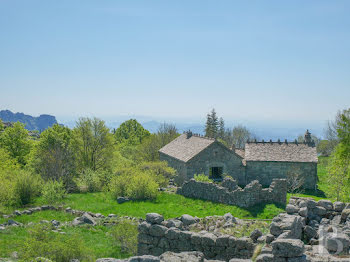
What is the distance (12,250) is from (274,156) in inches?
1094

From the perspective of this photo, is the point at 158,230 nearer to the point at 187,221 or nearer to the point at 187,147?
the point at 187,221

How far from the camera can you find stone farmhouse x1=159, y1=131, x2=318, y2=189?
33.9m

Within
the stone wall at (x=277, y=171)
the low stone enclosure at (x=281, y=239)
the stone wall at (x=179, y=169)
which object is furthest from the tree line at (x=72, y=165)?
the low stone enclosure at (x=281, y=239)

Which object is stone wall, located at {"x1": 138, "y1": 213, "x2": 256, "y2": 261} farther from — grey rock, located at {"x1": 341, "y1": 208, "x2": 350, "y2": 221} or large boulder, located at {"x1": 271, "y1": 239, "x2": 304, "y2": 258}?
grey rock, located at {"x1": 341, "y1": 208, "x2": 350, "y2": 221}

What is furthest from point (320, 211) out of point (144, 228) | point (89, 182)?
point (89, 182)

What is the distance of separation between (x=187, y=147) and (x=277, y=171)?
1014cm

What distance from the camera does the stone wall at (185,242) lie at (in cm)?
1185

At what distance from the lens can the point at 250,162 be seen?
3503 centimetres

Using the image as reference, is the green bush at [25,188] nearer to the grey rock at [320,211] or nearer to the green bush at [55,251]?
the green bush at [55,251]

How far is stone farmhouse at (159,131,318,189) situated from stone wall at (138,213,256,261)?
19574mm

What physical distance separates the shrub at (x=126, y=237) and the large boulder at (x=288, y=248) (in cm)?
768

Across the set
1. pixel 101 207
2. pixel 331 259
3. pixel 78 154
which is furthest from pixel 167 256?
pixel 78 154

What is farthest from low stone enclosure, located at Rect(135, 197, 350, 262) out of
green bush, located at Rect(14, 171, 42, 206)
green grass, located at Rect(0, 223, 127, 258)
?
green bush, located at Rect(14, 171, 42, 206)

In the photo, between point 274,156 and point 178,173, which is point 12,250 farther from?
point 274,156
